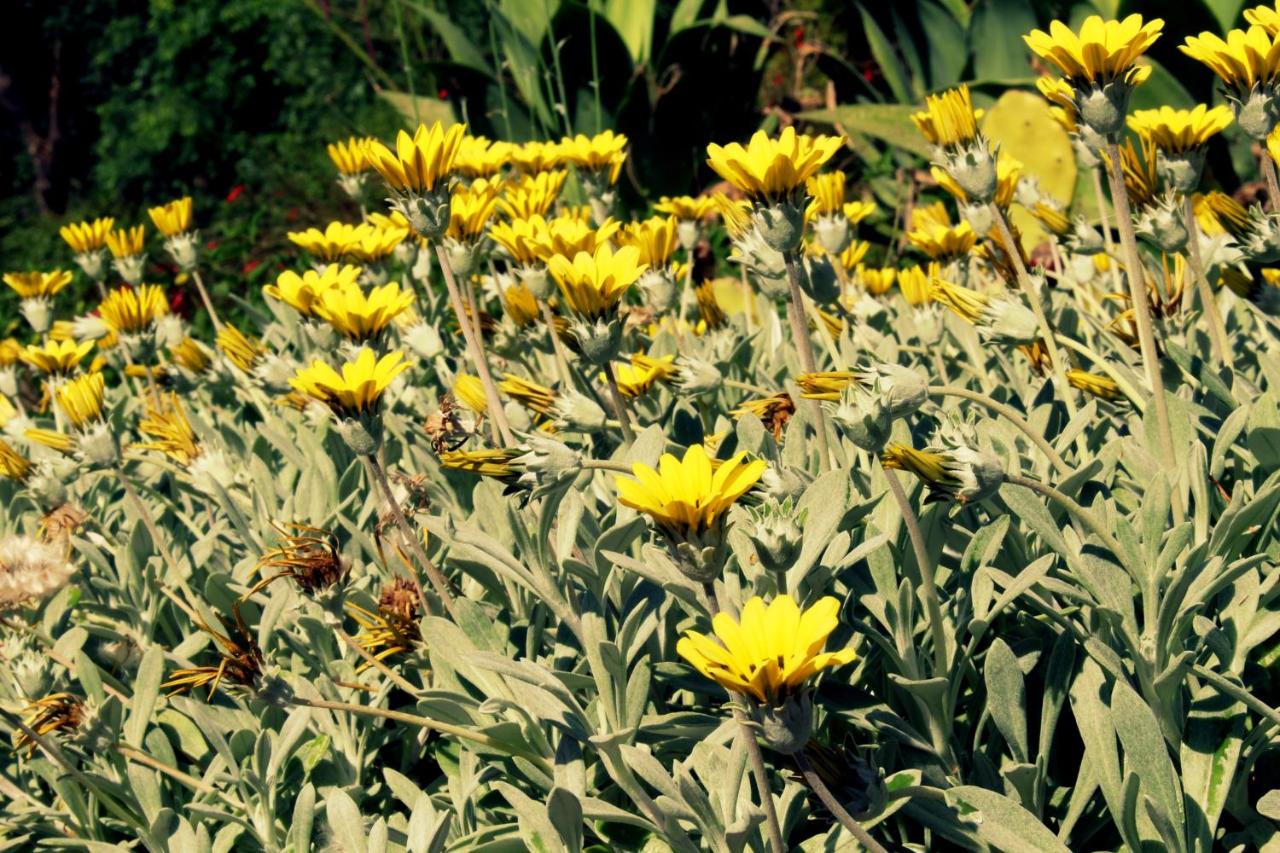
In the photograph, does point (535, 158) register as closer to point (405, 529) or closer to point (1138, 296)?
point (405, 529)

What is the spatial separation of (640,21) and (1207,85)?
8.34 feet

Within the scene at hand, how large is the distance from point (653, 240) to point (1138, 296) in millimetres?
853

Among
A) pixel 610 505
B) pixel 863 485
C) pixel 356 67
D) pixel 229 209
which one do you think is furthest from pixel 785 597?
pixel 356 67

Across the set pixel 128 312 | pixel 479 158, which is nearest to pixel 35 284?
pixel 128 312

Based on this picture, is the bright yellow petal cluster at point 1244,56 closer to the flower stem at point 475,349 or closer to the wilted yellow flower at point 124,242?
the flower stem at point 475,349

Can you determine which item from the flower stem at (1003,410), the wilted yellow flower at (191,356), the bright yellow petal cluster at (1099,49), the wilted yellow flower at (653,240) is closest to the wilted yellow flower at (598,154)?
the wilted yellow flower at (653,240)

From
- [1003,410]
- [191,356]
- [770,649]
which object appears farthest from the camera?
[191,356]

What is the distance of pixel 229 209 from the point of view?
8.28 metres

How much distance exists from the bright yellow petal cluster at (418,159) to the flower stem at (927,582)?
75cm

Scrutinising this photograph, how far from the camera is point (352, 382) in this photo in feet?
5.04

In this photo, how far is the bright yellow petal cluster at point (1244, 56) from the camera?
5.08 feet

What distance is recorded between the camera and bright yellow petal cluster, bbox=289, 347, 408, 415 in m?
1.52

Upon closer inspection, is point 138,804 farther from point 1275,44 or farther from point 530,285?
point 1275,44

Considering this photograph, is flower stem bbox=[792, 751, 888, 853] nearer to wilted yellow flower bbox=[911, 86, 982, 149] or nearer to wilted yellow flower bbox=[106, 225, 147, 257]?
wilted yellow flower bbox=[911, 86, 982, 149]
